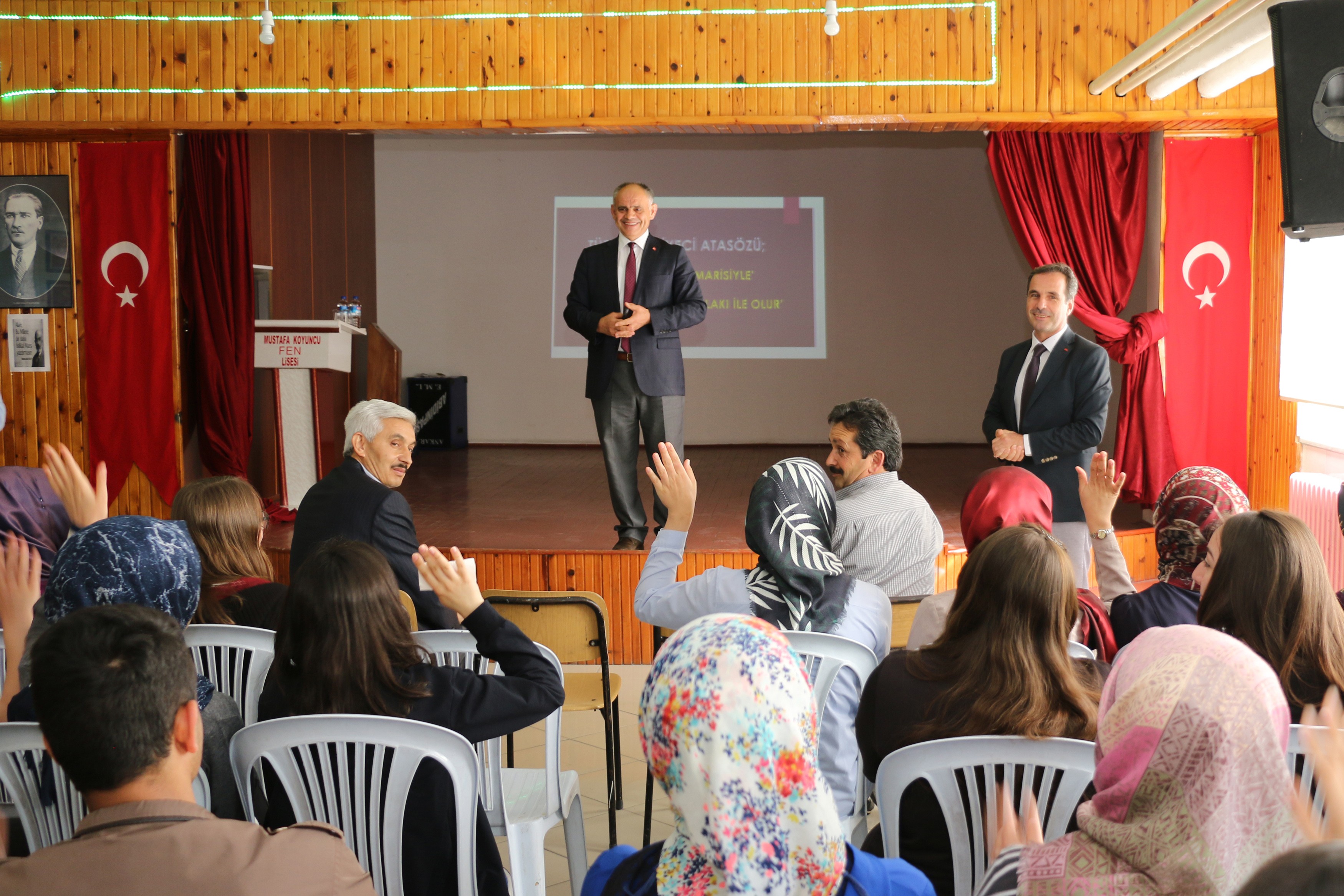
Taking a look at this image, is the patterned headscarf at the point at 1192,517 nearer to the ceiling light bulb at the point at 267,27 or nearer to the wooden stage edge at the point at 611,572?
the wooden stage edge at the point at 611,572

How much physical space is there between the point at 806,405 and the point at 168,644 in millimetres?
8796

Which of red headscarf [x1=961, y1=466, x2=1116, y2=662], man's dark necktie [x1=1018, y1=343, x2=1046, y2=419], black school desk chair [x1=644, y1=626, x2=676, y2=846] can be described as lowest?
black school desk chair [x1=644, y1=626, x2=676, y2=846]

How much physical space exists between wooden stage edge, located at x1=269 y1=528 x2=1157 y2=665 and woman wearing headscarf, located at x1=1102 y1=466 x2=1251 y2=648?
222 centimetres

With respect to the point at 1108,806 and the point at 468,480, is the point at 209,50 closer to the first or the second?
the point at 468,480

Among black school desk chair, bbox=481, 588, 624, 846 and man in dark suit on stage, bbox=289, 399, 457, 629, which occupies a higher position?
man in dark suit on stage, bbox=289, 399, 457, 629

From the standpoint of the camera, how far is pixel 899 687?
1.71 m

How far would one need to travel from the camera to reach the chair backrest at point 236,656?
224cm

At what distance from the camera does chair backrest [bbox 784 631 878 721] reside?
80.5 inches

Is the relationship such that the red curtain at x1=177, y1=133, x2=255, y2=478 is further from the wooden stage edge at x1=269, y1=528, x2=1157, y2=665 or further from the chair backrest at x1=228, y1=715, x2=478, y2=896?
the chair backrest at x1=228, y1=715, x2=478, y2=896

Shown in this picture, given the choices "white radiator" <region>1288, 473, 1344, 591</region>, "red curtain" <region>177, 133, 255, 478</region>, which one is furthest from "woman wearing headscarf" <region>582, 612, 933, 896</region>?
"red curtain" <region>177, 133, 255, 478</region>

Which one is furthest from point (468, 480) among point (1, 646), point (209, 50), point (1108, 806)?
point (1108, 806)

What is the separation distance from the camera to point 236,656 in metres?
2.34

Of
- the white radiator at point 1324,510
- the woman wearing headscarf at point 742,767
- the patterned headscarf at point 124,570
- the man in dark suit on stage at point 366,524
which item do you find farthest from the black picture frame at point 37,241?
the white radiator at point 1324,510

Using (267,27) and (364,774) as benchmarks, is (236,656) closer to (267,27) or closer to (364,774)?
(364,774)
